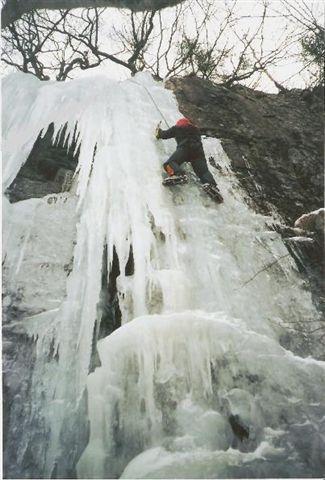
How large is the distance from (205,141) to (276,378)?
9.26 feet

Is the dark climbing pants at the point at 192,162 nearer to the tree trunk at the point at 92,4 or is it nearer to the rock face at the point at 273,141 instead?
the rock face at the point at 273,141

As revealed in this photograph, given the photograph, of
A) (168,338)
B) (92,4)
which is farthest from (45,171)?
(168,338)

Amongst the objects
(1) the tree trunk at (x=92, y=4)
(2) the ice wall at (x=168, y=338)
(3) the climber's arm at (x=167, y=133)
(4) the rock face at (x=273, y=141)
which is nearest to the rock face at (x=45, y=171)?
(2) the ice wall at (x=168, y=338)

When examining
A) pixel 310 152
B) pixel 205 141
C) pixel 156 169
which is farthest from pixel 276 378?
pixel 310 152

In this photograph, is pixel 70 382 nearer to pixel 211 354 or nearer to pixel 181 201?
pixel 211 354

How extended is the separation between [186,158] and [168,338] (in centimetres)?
193

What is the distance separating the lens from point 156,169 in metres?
4.07

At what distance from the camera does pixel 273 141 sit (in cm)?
528

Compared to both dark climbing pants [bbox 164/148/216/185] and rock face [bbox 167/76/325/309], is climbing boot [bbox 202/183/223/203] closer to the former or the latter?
dark climbing pants [bbox 164/148/216/185]

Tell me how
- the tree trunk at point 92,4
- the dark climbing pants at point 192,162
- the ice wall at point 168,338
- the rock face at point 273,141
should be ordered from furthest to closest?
the rock face at point 273,141
the dark climbing pants at point 192,162
the tree trunk at point 92,4
the ice wall at point 168,338

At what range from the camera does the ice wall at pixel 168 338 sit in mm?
2572

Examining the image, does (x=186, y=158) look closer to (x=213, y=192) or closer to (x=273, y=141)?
(x=213, y=192)

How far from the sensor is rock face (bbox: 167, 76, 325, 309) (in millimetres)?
4211

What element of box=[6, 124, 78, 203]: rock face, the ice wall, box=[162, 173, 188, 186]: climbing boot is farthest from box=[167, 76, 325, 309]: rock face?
box=[6, 124, 78, 203]: rock face
